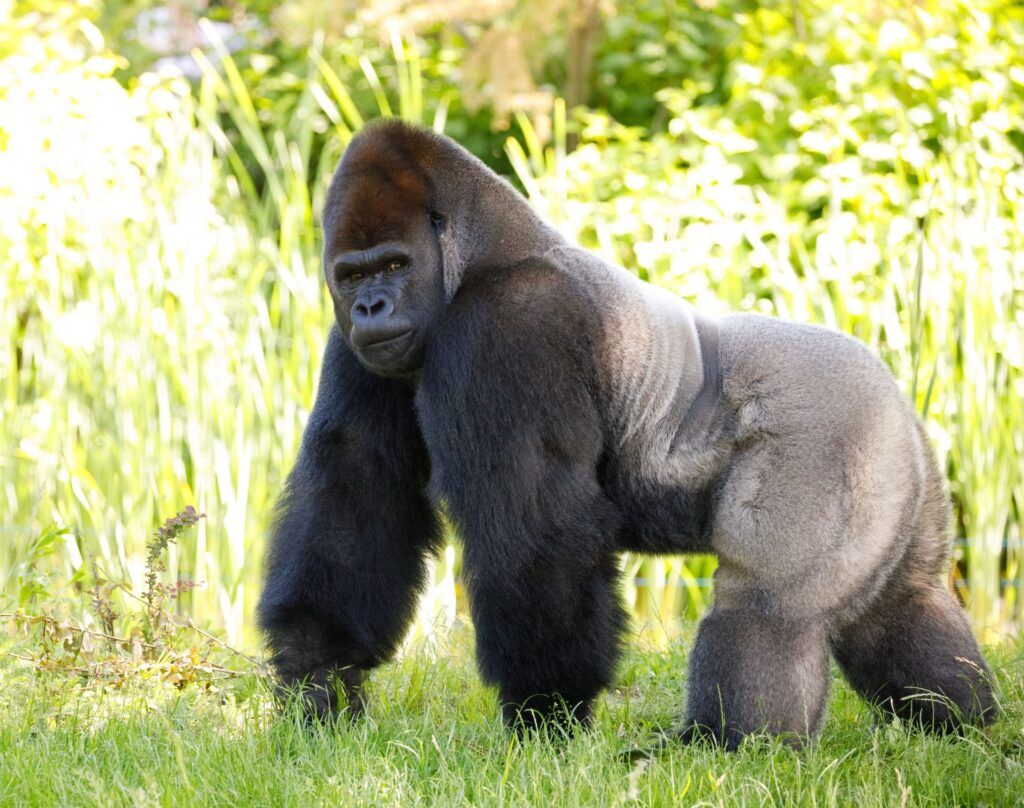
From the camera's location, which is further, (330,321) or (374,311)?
(330,321)

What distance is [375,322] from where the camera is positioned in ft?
10.4

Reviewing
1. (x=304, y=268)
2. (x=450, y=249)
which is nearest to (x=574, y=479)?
(x=450, y=249)

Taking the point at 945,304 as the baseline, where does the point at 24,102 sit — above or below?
above

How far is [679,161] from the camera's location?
298 inches

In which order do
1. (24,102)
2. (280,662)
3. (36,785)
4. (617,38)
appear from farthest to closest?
(617,38) → (24,102) → (280,662) → (36,785)

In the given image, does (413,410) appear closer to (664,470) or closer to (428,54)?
(664,470)

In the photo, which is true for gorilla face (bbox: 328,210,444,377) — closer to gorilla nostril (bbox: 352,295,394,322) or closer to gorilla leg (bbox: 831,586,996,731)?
gorilla nostril (bbox: 352,295,394,322)

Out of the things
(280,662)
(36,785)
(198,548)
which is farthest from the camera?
(198,548)

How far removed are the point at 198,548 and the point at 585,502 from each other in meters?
2.27

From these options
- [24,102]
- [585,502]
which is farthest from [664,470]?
[24,102]

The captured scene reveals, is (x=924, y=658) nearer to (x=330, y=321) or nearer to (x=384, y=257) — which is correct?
(x=384, y=257)

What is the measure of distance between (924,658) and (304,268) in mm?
3323

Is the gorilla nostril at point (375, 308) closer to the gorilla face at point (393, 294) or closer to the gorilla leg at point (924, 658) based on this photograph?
the gorilla face at point (393, 294)

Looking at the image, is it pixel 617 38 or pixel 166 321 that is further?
pixel 617 38
